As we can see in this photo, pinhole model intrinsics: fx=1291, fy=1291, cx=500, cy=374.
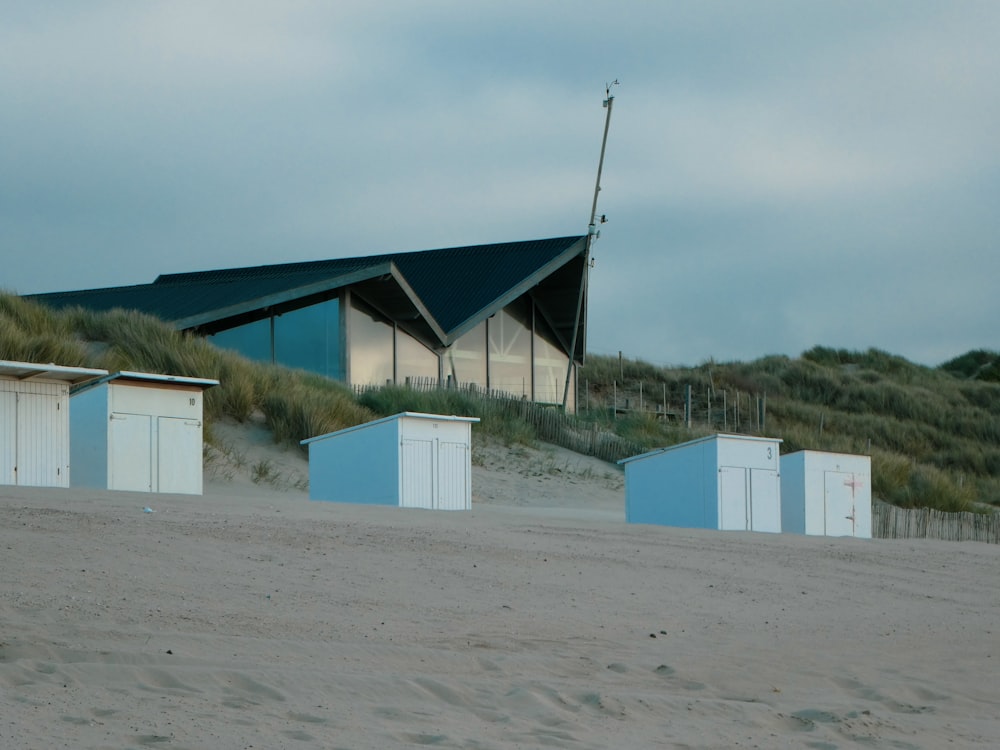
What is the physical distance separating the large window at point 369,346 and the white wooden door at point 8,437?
1290cm

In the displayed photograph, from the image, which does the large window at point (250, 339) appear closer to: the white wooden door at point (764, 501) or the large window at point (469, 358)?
the large window at point (469, 358)

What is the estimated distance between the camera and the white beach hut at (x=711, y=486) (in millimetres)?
15383

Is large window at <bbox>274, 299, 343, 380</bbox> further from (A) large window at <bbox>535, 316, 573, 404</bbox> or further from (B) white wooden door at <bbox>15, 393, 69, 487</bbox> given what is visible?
(B) white wooden door at <bbox>15, 393, 69, 487</bbox>

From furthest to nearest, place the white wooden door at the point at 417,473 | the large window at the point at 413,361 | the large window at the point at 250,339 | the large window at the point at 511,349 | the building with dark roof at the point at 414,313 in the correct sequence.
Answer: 1. the large window at the point at 511,349
2. the large window at the point at 413,361
3. the large window at the point at 250,339
4. the building with dark roof at the point at 414,313
5. the white wooden door at the point at 417,473

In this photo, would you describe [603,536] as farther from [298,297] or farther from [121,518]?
[298,297]

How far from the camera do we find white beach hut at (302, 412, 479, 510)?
49.7 ft

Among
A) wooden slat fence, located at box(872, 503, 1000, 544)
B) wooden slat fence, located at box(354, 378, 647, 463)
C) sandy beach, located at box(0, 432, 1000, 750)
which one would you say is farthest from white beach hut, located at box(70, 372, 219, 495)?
wooden slat fence, located at box(354, 378, 647, 463)

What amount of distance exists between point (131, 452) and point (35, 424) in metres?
1.24

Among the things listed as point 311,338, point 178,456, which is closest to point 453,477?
point 178,456

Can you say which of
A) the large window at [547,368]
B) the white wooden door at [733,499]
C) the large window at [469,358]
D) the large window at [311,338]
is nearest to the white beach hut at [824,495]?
the white wooden door at [733,499]

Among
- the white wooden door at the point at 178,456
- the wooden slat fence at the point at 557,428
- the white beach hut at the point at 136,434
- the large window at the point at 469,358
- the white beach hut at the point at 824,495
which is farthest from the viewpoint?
the large window at the point at 469,358

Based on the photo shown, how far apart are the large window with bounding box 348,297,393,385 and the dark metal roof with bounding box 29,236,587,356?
32cm

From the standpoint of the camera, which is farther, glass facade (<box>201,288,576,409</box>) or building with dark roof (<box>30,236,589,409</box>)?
glass facade (<box>201,288,576,409</box>)

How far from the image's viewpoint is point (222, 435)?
2123 cm
